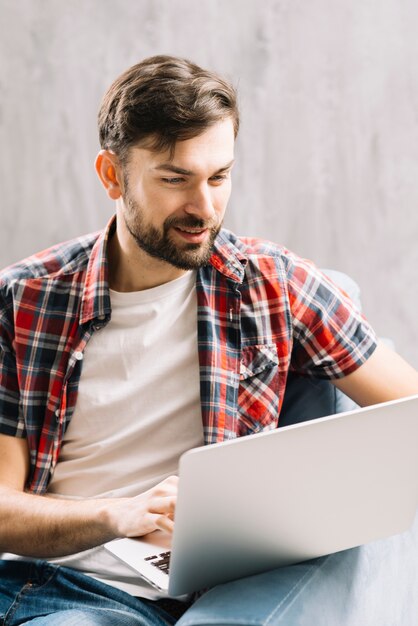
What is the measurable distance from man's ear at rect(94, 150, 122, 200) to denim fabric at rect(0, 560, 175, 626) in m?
0.64

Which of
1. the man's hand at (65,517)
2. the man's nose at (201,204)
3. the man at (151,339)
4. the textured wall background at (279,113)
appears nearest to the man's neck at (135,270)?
the man at (151,339)

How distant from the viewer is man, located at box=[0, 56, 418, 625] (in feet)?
4.74

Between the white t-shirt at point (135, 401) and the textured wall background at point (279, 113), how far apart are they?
74cm

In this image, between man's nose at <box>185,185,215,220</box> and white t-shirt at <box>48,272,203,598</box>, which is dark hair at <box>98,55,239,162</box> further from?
white t-shirt at <box>48,272,203,598</box>

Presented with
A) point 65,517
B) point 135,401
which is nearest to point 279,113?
point 135,401

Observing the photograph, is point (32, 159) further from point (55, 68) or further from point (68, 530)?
point (68, 530)

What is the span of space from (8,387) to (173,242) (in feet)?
1.27

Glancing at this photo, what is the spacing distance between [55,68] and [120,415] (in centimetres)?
111

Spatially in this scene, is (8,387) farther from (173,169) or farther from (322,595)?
(322,595)

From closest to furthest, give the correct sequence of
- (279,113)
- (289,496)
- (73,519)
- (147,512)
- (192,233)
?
(289,496)
(147,512)
(73,519)
(192,233)
(279,113)

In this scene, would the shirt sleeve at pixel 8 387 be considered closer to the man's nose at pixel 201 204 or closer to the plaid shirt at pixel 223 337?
the plaid shirt at pixel 223 337

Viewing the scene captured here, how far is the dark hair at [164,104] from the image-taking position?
1.41 m

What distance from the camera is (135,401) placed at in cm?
151

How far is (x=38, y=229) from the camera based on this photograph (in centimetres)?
236
